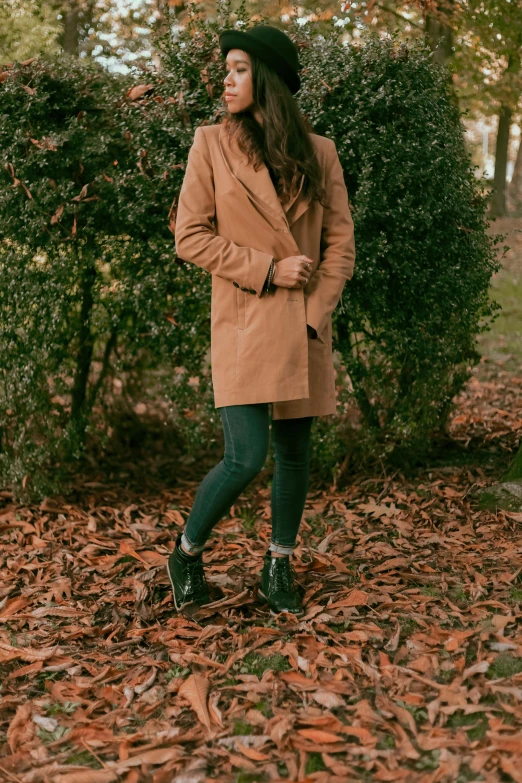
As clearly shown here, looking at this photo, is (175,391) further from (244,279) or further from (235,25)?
(235,25)

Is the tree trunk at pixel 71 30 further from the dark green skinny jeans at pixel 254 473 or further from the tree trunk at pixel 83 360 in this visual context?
the dark green skinny jeans at pixel 254 473

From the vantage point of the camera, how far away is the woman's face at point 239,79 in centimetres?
322

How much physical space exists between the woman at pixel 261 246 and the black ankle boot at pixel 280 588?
0.38 meters

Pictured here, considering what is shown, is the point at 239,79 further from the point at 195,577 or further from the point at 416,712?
the point at 416,712

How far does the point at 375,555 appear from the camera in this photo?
4.30 metres

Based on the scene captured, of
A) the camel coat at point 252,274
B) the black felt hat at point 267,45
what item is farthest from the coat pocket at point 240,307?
the black felt hat at point 267,45

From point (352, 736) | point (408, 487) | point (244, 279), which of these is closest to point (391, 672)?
point (352, 736)

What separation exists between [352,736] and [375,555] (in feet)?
5.50

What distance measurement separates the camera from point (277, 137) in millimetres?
3225

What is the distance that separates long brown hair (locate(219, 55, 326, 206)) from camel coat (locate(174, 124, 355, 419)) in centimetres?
5

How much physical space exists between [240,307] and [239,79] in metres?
0.90

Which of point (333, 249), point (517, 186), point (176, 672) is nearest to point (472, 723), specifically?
point (176, 672)

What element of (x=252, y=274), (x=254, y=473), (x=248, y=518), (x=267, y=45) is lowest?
(x=248, y=518)

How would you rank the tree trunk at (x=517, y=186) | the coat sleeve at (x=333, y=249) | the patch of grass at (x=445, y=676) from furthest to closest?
1. the tree trunk at (x=517, y=186)
2. the coat sleeve at (x=333, y=249)
3. the patch of grass at (x=445, y=676)
